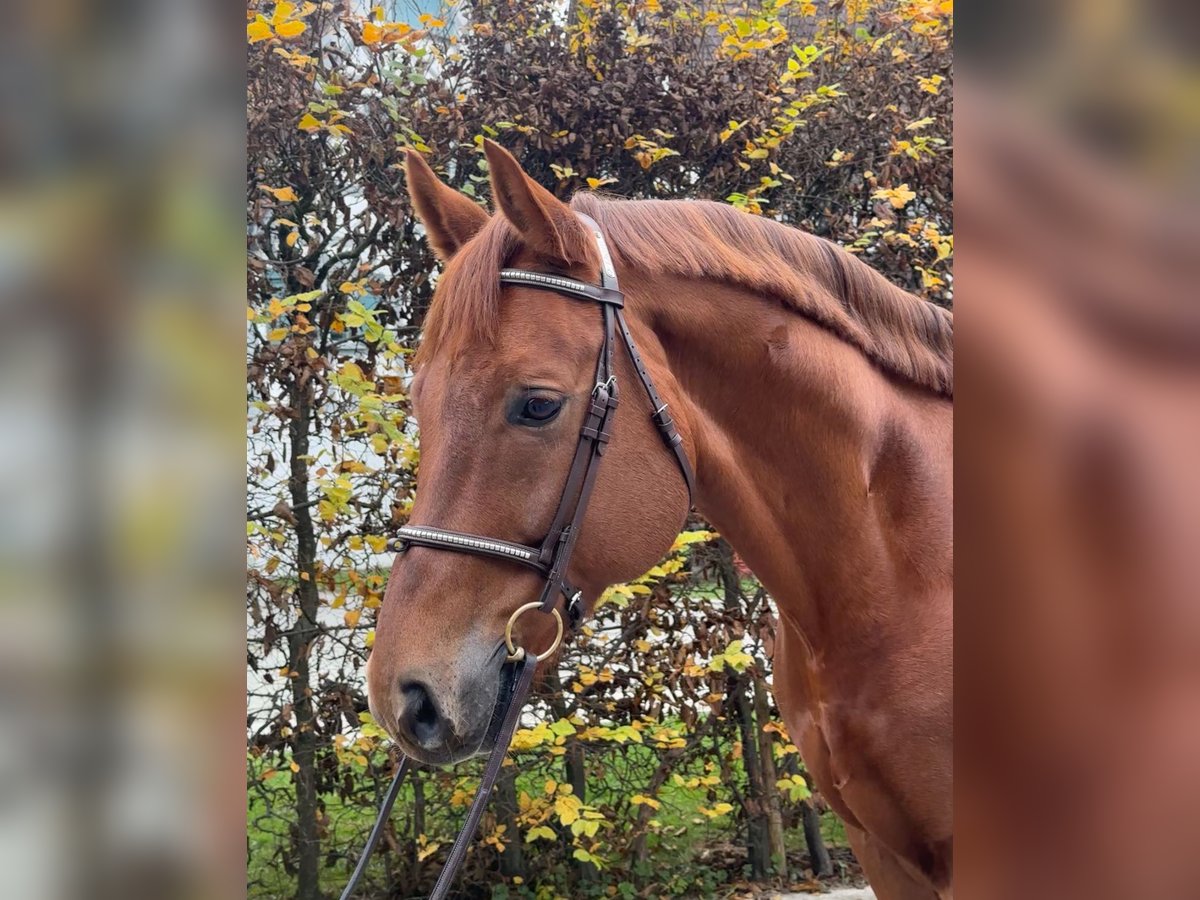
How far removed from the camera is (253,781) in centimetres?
290

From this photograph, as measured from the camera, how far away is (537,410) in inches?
53.8

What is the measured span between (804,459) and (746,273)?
35cm

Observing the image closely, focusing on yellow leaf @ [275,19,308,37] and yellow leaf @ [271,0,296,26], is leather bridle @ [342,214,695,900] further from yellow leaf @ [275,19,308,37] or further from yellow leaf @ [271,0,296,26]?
yellow leaf @ [271,0,296,26]

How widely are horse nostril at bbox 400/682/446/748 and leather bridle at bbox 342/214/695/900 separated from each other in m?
0.10

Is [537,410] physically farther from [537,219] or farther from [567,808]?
[567,808]

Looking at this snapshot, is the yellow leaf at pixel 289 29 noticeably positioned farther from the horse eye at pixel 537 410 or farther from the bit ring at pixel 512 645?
the bit ring at pixel 512 645

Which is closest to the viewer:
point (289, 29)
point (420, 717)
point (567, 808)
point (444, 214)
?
point (420, 717)

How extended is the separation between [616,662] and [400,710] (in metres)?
1.88

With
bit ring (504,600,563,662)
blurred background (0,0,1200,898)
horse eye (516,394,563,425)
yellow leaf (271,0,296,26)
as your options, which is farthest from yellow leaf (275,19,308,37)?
blurred background (0,0,1200,898)

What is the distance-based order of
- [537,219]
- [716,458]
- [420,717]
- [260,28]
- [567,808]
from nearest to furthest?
[420,717]
[537,219]
[716,458]
[260,28]
[567,808]
